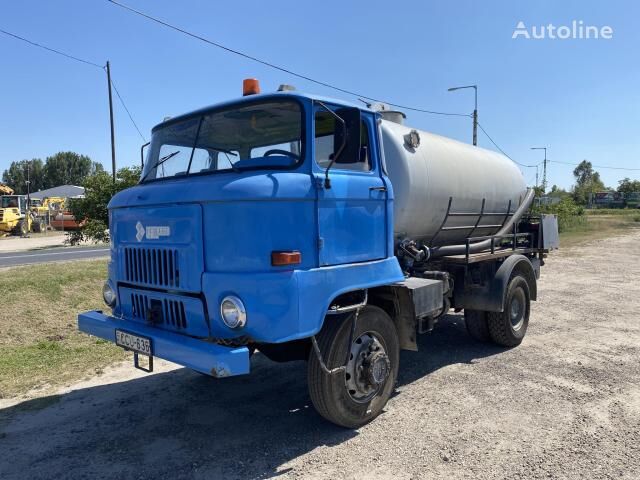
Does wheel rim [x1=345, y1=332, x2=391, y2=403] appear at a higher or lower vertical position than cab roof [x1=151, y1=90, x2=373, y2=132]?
lower

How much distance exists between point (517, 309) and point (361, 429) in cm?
381

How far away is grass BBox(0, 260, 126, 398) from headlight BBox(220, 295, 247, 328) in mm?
3105

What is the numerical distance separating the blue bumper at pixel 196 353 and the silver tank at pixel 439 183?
2.44m

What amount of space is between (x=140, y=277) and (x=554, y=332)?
6.09 m

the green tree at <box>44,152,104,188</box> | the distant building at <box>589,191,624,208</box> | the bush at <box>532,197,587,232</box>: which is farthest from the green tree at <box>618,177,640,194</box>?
the green tree at <box>44,152,104,188</box>

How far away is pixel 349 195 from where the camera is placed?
4070 millimetres

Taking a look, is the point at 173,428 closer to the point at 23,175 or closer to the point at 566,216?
the point at 566,216

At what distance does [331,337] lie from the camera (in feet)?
12.9

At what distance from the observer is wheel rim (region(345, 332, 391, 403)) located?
4.16 meters

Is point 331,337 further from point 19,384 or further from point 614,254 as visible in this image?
point 614,254

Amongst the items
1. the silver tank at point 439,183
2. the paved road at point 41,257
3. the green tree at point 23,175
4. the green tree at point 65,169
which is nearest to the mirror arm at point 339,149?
the silver tank at point 439,183

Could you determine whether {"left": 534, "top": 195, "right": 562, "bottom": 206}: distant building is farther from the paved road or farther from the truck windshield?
the paved road

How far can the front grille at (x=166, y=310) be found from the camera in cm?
378

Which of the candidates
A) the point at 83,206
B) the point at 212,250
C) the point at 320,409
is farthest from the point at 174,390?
the point at 83,206
